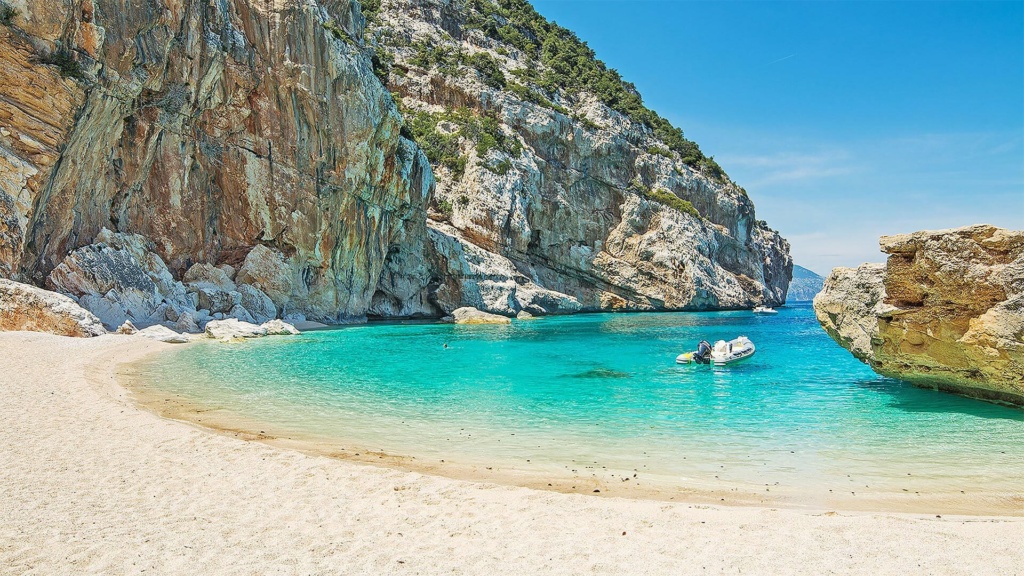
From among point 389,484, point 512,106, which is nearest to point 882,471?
point 389,484

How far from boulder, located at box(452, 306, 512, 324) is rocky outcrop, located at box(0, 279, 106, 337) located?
26.3 meters

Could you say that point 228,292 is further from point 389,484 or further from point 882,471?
point 882,471

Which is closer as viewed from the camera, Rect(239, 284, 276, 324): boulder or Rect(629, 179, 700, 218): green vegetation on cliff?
Rect(239, 284, 276, 324): boulder

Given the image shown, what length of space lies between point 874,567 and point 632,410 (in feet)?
25.3

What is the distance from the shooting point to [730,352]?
70.1ft

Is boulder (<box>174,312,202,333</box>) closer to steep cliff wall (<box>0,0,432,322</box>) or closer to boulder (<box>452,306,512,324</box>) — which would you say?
steep cliff wall (<box>0,0,432,322</box>)

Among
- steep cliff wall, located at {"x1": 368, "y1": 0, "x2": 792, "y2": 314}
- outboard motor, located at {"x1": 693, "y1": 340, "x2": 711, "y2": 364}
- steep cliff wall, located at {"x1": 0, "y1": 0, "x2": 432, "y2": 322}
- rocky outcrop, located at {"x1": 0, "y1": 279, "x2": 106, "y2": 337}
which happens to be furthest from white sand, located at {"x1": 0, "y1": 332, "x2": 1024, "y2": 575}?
steep cliff wall, located at {"x1": 368, "y1": 0, "x2": 792, "y2": 314}

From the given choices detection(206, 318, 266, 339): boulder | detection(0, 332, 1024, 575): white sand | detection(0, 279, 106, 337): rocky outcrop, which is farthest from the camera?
detection(206, 318, 266, 339): boulder

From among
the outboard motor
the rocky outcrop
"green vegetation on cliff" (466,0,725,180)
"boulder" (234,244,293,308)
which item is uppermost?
"green vegetation on cliff" (466,0,725,180)

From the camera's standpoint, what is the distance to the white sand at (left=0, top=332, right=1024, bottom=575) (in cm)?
456

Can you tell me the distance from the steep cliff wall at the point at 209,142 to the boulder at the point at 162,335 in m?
4.95

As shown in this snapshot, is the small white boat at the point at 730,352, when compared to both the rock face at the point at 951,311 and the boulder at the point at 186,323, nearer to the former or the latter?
the rock face at the point at 951,311

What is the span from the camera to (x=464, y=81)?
197 ft

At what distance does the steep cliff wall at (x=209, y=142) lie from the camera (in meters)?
22.8
